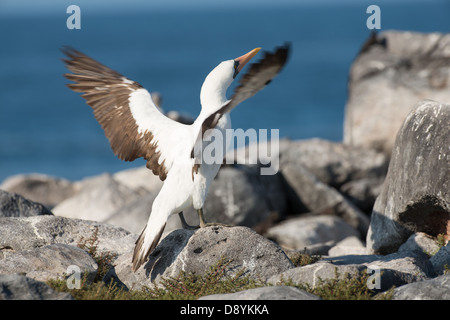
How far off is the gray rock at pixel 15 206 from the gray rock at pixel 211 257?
226cm

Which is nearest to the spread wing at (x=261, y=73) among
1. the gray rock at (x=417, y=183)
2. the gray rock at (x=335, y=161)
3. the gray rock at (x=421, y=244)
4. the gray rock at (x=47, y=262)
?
the gray rock at (x=47, y=262)

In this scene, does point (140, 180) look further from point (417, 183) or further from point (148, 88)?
point (148, 88)

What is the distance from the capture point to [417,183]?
8898 millimetres

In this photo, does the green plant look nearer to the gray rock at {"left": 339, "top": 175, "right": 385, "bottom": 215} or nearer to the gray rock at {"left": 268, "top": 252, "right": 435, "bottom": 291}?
the gray rock at {"left": 268, "top": 252, "right": 435, "bottom": 291}

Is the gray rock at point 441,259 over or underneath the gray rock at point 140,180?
over

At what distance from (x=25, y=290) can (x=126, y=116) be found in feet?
10.9

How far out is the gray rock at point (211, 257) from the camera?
7.71 m

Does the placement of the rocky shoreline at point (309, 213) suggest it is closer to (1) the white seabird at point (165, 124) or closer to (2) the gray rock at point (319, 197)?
(2) the gray rock at point (319, 197)

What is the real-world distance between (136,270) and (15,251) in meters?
1.47

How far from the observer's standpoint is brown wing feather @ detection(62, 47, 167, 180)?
8836 mm

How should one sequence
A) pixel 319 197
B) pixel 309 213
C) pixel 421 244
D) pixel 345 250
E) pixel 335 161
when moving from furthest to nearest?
1. pixel 335 161
2. pixel 319 197
3. pixel 309 213
4. pixel 345 250
5. pixel 421 244

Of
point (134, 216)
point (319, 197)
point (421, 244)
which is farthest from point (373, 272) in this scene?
point (319, 197)

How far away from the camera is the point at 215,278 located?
24.7 feet
